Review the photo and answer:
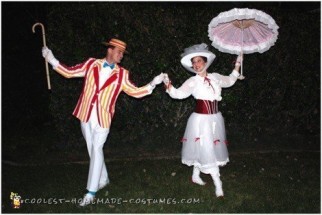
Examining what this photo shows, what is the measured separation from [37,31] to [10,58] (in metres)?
1.13

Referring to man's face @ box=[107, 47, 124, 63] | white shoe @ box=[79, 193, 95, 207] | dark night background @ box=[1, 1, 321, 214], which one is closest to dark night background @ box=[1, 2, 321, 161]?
dark night background @ box=[1, 1, 321, 214]

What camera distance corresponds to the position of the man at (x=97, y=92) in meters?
4.64

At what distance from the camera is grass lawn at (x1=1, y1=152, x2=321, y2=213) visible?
4.75 metres

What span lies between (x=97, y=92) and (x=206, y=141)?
1.65 m

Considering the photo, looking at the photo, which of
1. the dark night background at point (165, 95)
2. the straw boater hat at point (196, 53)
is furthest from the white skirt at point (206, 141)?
the dark night background at point (165, 95)

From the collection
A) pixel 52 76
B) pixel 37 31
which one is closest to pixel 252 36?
pixel 52 76

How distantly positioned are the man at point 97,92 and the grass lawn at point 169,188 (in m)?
0.50

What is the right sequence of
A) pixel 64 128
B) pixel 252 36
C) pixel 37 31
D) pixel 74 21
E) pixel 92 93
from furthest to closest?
pixel 37 31 < pixel 64 128 < pixel 74 21 < pixel 252 36 < pixel 92 93

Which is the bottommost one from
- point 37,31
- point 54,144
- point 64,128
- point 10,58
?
point 54,144

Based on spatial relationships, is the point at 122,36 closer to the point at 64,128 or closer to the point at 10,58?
the point at 64,128

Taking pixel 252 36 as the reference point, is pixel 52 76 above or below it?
below

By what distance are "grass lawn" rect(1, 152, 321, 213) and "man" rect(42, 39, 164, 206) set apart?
50 centimetres

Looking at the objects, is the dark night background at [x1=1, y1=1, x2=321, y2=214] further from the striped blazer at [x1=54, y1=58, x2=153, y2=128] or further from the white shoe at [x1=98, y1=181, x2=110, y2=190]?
the striped blazer at [x1=54, y1=58, x2=153, y2=128]

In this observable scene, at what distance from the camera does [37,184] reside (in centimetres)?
545
